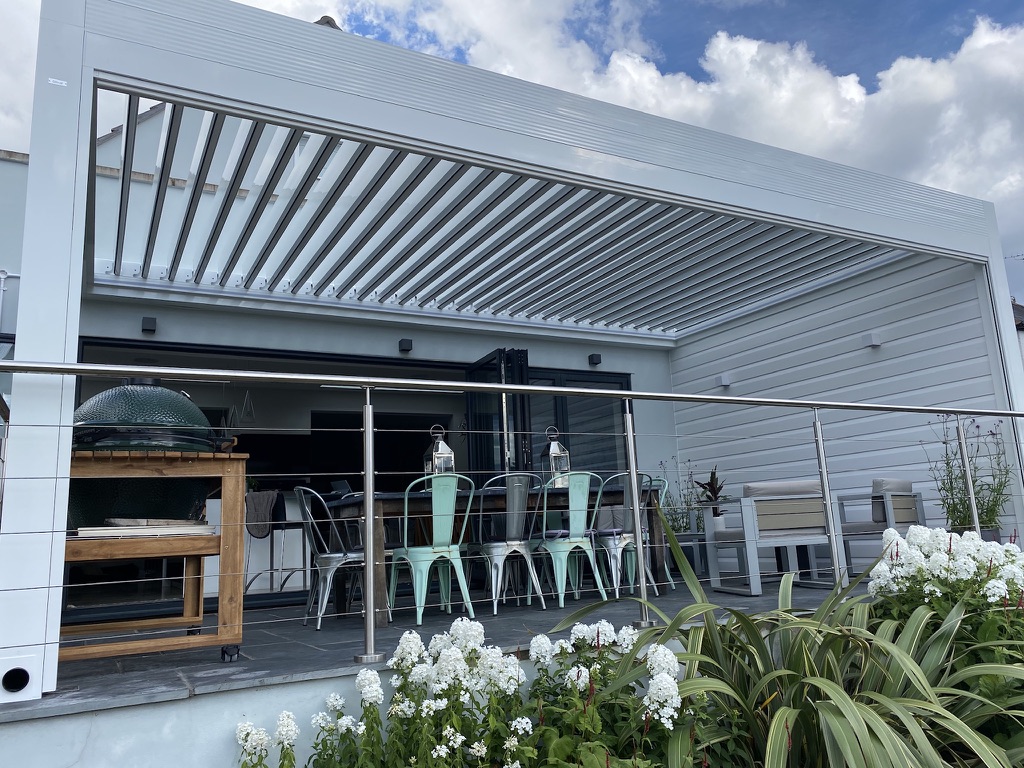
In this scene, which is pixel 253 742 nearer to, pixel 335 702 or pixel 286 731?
pixel 286 731

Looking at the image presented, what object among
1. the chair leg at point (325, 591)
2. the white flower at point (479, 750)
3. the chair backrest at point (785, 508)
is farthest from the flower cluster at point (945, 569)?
the chair leg at point (325, 591)

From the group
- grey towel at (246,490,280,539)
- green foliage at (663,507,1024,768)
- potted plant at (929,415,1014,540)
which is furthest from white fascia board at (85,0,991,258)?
grey towel at (246,490,280,539)

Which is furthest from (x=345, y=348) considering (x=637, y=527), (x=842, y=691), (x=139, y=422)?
(x=842, y=691)

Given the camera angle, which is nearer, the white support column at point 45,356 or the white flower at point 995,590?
the white support column at point 45,356

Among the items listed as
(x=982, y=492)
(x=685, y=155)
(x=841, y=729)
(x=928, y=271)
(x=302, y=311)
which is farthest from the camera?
(x=302, y=311)

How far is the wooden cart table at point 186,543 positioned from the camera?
2705 millimetres

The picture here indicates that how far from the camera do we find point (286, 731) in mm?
2191

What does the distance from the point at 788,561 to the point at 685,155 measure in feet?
10.0

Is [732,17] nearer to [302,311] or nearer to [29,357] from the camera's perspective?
[302,311]

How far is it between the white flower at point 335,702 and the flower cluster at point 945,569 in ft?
7.06

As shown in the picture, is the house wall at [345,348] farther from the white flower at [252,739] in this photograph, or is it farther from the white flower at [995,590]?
the white flower at [252,739]

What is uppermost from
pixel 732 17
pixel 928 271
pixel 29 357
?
pixel 732 17

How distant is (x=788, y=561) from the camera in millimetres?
5723

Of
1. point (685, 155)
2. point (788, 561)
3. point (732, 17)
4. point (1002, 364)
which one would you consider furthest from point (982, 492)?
point (732, 17)
